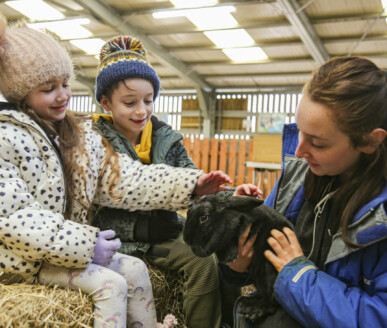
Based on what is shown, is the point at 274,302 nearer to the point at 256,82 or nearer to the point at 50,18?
the point at 50,18

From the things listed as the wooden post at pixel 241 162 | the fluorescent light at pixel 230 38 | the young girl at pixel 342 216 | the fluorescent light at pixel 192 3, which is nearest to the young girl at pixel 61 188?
the young girl at pixel 342 216

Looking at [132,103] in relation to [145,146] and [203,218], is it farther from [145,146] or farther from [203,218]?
[203,218]

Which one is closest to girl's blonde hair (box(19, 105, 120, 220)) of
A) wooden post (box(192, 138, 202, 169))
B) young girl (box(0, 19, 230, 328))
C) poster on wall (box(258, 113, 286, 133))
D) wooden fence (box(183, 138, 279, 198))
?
young girl (box(0, 19, 230, 328))

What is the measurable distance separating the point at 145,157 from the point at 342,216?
1.05 m

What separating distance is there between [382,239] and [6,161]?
46.1 inches

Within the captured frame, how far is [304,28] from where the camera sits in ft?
26.4

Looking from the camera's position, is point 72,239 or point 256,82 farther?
point 256,82

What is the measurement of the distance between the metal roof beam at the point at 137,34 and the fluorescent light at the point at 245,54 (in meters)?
1.48

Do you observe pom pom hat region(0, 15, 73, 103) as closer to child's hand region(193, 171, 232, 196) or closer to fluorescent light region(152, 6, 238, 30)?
child's hand region(193, 171, 232, 196)

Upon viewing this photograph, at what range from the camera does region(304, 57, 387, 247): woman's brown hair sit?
3.91 feet

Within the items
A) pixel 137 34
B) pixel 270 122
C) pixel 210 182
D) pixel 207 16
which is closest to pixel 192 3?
pixel 207 16

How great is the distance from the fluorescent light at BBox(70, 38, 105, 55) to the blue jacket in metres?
9.81

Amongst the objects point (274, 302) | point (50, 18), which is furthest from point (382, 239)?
point (50, 18)

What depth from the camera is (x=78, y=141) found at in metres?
1.61
